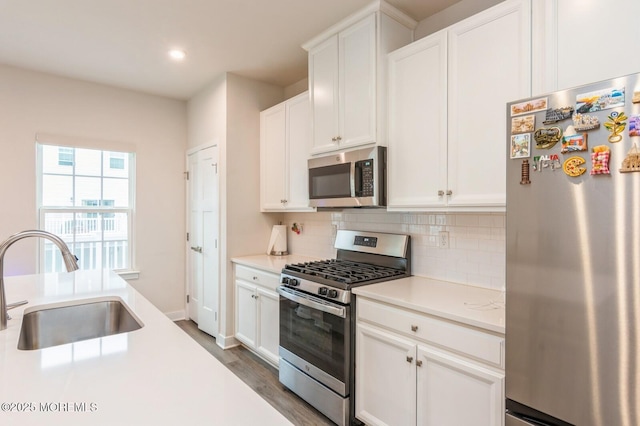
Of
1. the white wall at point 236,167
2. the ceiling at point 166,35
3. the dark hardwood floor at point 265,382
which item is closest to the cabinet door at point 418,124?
the ceiling at point 166,35

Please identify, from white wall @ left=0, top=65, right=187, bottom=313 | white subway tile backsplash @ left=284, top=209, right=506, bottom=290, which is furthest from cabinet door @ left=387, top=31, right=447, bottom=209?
white wall @ left=0, top=65, right=187, bottom=313

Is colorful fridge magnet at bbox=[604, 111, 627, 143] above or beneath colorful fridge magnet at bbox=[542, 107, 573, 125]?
beneath

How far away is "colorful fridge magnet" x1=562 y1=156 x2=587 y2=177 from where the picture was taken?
115 centimetres

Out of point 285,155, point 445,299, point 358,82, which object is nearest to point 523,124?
point 445,299

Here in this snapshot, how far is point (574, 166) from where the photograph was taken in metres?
1.16

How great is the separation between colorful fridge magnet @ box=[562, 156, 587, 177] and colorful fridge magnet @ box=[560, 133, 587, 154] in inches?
1.2

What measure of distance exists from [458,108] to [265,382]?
2.44 metres

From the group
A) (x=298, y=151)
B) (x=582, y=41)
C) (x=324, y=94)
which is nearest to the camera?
(x=582, y=41)

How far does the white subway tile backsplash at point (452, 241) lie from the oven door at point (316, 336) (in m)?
0.72

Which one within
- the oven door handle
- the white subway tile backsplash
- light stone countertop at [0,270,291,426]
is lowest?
the oven door handle

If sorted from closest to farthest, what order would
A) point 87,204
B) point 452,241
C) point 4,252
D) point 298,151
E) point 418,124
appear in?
point 4,252, point 418,124, point 452,241, point 298,151, point 87,204

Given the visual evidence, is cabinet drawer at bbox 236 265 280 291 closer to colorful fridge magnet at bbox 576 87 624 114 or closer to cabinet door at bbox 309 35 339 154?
cabinet door at bbox 309 35 339 154

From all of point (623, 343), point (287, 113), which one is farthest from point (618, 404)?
point (287, 113)

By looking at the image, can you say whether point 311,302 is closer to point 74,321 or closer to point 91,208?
point 74,321
